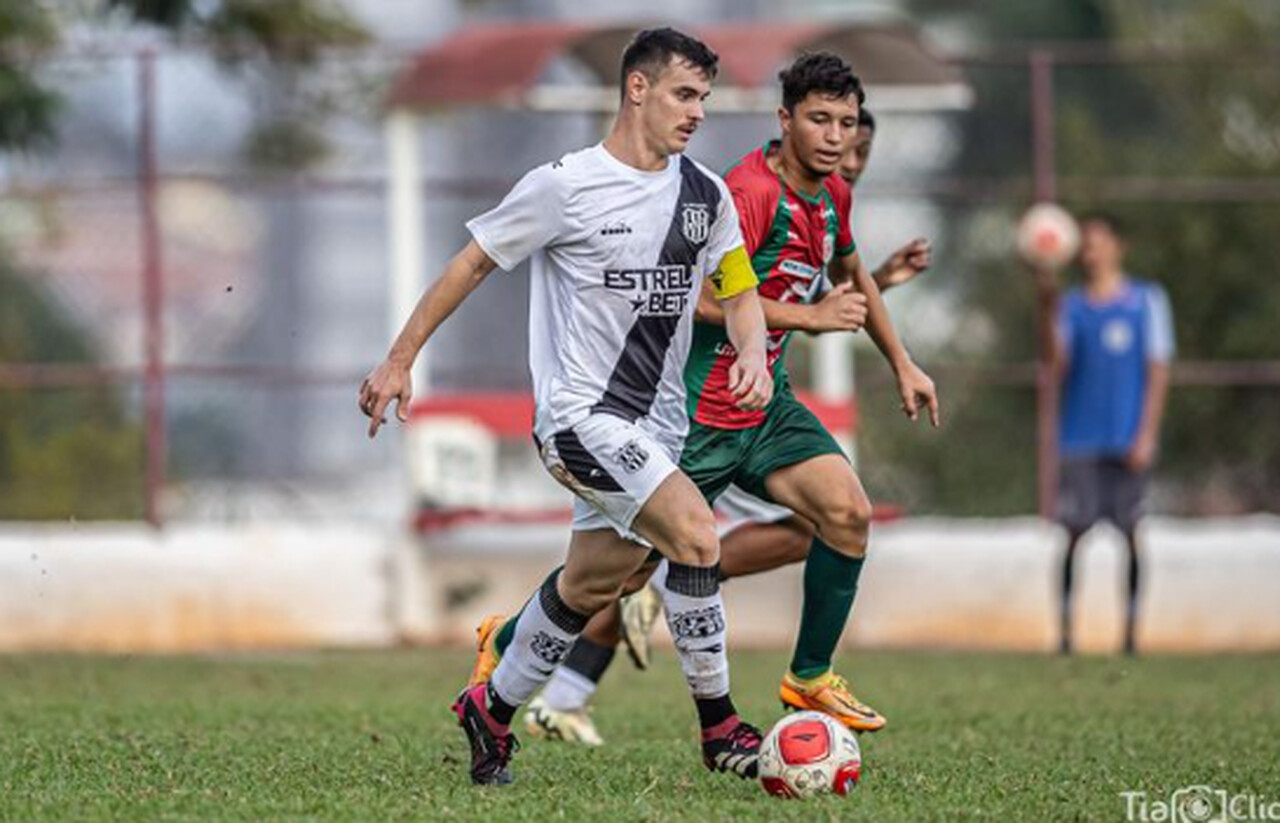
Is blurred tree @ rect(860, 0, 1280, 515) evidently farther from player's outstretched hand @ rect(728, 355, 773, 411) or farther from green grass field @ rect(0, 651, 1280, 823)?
player's outstretched hand @ rect(728, 355, 773, 411)

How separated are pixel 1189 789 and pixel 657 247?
2.15 metres

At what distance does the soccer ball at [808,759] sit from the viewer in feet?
24.0

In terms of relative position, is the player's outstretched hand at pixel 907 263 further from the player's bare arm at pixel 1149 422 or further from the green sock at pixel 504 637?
the player's bare arm at pixel 1149 422

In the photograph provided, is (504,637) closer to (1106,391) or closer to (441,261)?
(1106,391)

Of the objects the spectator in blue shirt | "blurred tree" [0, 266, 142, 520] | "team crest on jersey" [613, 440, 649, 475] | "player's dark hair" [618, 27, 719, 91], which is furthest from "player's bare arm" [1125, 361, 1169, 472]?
"team crest on jersey" [613, 440, 649, 475]

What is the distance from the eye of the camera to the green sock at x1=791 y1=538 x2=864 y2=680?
8.29 m

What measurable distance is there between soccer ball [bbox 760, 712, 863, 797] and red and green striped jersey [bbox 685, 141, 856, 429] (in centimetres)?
126

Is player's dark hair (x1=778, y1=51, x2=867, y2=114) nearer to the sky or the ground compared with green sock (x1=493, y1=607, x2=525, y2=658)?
nearer to the sky

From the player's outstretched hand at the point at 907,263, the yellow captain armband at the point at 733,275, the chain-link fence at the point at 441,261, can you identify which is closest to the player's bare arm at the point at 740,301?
the yellow captain armband at the point at 733,275

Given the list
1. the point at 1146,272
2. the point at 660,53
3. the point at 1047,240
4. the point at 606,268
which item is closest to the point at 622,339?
the point at 606,268

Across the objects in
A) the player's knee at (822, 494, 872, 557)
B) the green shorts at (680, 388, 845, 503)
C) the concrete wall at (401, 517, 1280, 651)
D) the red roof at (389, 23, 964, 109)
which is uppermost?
the red roof at (389, 23, 964, 109)

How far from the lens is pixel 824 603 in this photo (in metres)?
8.30

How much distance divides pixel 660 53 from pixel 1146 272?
1317cm

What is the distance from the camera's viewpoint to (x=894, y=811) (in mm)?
6957
